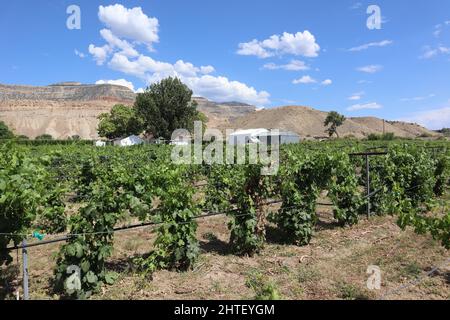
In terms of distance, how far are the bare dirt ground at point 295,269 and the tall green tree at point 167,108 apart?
118 ft

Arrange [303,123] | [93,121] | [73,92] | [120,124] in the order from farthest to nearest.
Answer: [73,92] < [93,121] < [303,123] < [120,124]

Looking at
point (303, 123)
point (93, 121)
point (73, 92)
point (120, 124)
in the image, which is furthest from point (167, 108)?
point (73, 92)

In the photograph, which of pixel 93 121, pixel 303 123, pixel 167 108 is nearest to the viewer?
pixel 167 108

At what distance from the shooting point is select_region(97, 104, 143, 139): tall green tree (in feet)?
180

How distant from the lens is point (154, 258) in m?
5.15

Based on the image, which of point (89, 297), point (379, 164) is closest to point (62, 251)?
point (89, 297)

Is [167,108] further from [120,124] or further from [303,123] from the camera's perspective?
[303,123]

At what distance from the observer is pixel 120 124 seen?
181 ft

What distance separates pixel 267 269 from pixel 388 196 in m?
4.70

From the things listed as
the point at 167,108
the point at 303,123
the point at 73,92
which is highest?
the point at 73,92

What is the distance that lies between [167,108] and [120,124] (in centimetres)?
1554

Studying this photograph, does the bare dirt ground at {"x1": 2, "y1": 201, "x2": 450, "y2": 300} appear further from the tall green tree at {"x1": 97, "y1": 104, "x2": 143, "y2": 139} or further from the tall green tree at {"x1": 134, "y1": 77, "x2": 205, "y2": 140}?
the tall green tree at {"x1": 97, "y1": 104, "x2": 143, "y2": 139}

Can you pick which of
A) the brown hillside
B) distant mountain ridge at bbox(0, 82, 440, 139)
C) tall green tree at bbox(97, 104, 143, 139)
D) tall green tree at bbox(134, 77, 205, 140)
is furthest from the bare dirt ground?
the brown hillside

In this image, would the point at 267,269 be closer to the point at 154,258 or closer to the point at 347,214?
the point at 154,258
